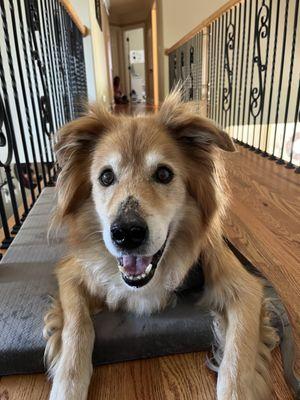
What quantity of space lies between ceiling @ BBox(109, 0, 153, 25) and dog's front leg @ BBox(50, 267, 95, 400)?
35.5 ft

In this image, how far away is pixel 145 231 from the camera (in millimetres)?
888

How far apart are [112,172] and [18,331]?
22.9 inches

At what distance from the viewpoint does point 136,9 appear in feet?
38.4

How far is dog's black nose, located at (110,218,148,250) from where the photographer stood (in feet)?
2.86

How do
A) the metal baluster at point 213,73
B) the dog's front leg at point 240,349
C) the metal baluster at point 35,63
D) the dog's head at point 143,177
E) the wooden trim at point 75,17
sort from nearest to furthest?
the dog's front leg at point 240,349, the dog's head at point 143,177, the metal baluster at point 35,63, the wooden trim at point 75,17, the metal baluster at point 213,73

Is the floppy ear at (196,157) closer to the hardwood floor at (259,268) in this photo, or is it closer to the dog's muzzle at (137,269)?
the dog's muzzle at (137,269)

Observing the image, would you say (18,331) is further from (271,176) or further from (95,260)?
(271,176)

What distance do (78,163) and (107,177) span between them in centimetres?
16

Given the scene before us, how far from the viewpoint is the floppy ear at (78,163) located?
1143 mm

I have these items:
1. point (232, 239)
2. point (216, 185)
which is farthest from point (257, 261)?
point (216, 185)

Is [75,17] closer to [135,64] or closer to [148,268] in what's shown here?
[148,268]

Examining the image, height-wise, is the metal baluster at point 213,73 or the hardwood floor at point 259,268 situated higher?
the metal baluster at point 213,73

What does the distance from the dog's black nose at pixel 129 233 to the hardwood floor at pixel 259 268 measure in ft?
1.32

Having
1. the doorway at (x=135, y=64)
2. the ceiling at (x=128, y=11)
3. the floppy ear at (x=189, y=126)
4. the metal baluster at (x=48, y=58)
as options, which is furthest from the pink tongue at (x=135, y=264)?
the doorway at (x=135, y=64)
